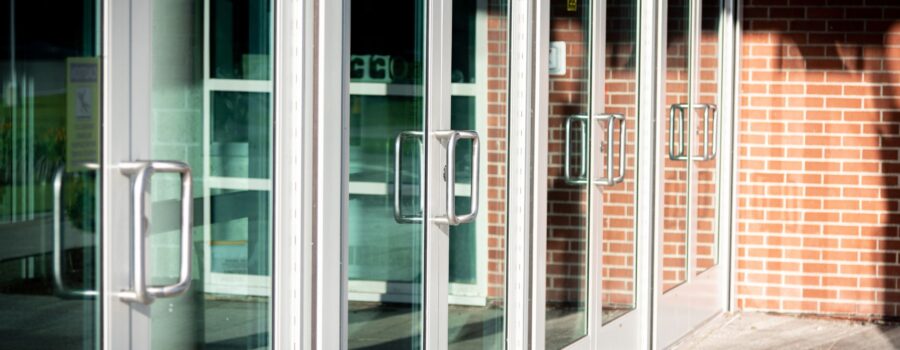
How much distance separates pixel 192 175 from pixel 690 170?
443 cm

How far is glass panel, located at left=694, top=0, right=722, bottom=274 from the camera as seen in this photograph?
273 inches

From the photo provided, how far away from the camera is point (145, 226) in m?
2.49

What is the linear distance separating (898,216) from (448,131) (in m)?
4.25

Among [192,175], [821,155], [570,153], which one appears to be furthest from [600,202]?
[192,175]

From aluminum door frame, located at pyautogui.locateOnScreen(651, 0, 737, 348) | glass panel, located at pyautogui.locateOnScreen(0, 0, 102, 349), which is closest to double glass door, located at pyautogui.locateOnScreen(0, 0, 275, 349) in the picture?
glass panel, located at pyautogui.locateOnScreen(0, 0, 102, 349)

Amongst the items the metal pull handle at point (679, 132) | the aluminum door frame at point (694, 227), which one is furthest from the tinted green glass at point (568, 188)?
the metal pull handle at point (679, 132)

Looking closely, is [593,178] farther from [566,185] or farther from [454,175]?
[454,175]

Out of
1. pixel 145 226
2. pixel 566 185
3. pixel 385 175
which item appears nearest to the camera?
pixel 145 226

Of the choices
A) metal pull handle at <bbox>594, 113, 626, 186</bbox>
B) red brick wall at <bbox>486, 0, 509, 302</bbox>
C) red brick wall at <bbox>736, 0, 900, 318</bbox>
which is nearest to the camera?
red brick wall at <bbox>486, 0, 509, 302</bbox>

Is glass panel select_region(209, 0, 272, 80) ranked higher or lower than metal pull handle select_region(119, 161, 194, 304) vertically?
higher

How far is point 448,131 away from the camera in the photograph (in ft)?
12.4

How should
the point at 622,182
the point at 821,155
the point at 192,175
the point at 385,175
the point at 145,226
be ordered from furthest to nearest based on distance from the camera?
the point at 821,155 < the point at 622,182 < the point at 385,175 < the point at 192,175 < the point at 145,226

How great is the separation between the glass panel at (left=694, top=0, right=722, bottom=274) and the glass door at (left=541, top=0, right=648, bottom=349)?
3.39 feet

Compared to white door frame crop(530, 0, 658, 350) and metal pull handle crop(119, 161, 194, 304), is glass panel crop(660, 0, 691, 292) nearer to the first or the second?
white door frame crop(530, 0, 658, 350)
